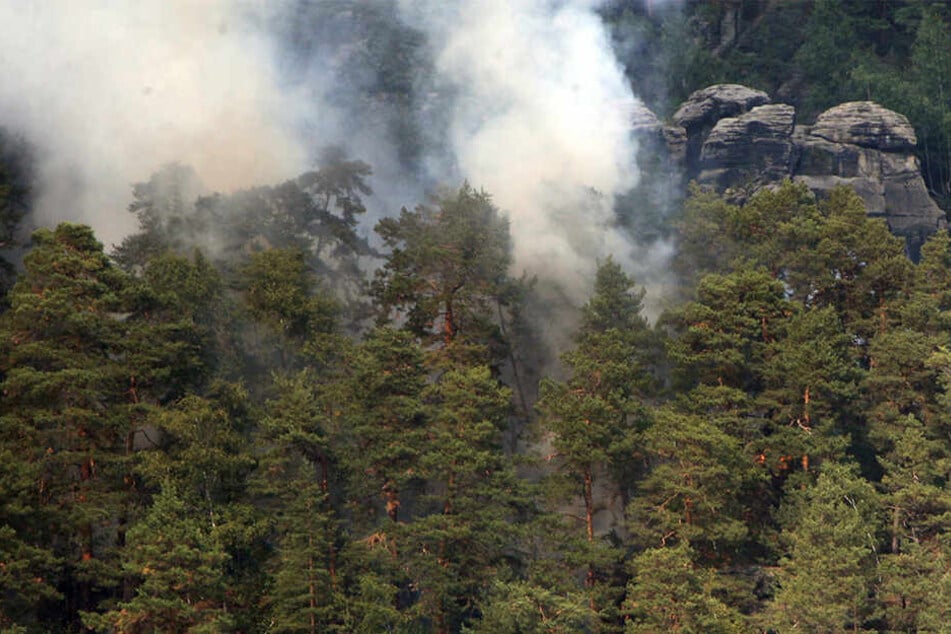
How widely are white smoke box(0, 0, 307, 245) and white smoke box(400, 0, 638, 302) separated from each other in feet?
29.3

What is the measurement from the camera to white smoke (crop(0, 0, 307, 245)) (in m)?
59.4

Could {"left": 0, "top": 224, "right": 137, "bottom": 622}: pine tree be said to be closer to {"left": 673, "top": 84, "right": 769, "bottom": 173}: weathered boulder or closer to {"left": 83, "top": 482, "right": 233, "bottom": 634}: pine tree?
{"left": 83, "top": 482, "right": 233, "bottom": 634}: pine tree

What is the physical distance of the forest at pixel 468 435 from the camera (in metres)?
40.9

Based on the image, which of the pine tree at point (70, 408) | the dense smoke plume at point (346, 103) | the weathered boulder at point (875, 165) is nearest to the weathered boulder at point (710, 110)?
the weathered boulder at point (875, 165)

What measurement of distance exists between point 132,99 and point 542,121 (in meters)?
19.1

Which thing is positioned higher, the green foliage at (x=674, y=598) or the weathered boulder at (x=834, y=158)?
the weathered boulder at (x=834, y=158)

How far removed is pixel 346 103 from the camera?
71250 millimetres

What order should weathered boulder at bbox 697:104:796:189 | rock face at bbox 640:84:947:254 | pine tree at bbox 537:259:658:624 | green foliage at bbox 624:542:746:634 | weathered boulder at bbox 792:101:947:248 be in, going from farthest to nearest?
1. weathered boulder at bbox 697:104:796:189
2. rock face at bbox 640:84:947:254
3. weathered boulder at bbox 792:101:947:248
4. pine tree at bbox 537:259:658:624
5. green foliage at bbox 624:542:746:634

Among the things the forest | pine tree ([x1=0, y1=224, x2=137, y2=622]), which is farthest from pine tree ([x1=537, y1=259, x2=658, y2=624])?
pine tree ([x1=0, y1=224, x2=137, y2=622])

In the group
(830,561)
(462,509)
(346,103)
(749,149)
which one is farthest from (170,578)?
(749,149)

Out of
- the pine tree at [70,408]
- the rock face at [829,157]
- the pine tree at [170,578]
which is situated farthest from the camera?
the rock face at [829,157]

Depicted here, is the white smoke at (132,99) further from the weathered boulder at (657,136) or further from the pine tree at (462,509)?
the pine tree at (462,509)

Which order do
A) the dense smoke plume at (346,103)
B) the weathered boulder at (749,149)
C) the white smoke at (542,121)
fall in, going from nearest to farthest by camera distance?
the dense smoke plume at (346,103) < the white smoke at (542,121) < the weathered boulder at (749,149)

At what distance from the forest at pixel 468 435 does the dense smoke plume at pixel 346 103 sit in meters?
4.83
